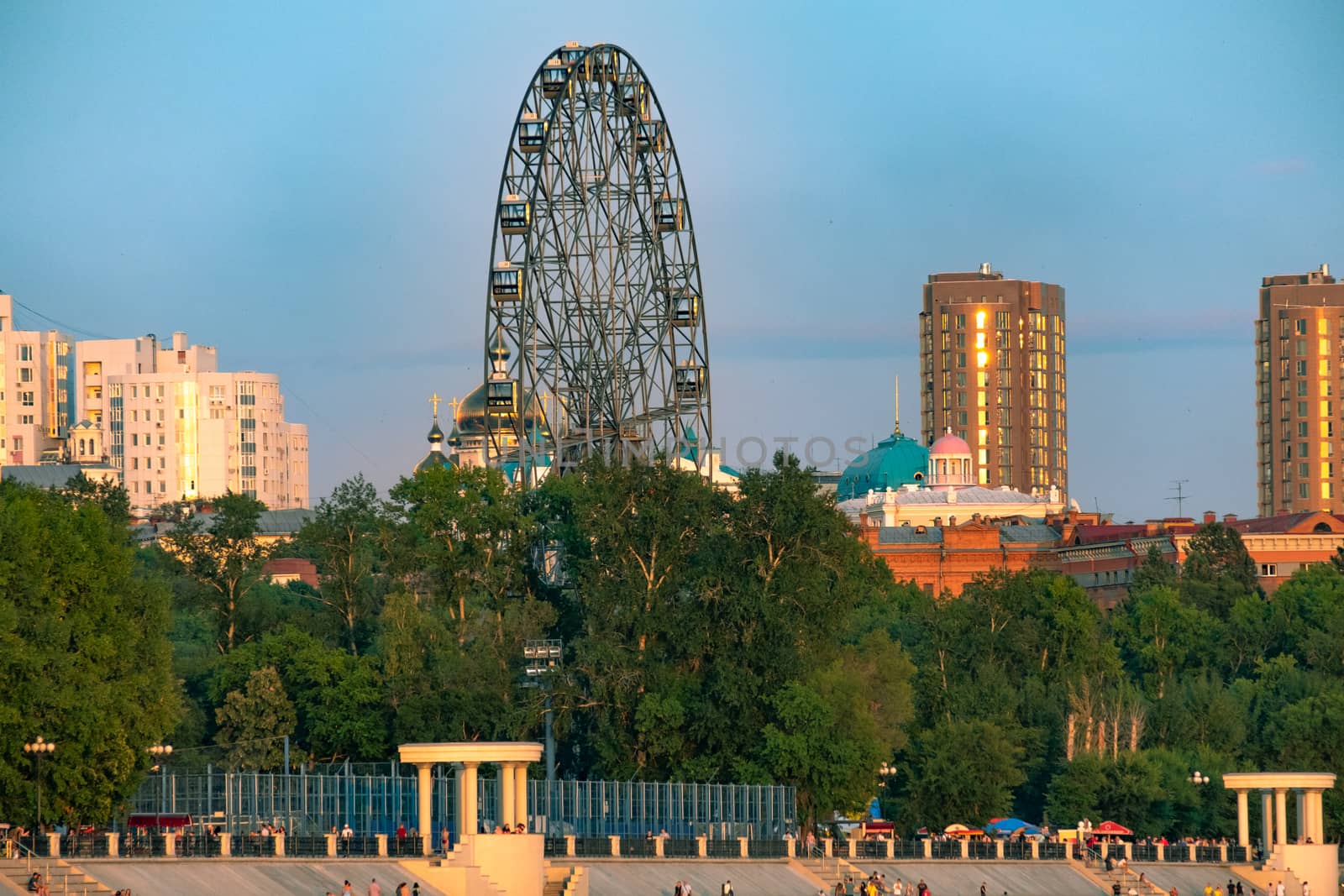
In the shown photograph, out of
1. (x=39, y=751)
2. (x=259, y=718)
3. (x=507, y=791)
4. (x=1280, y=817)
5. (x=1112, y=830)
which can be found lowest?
(x=1112, y=830)

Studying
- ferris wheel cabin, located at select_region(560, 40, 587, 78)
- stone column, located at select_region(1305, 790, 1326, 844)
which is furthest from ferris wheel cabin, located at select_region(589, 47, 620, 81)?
stone column, located at select_region(1305, 790, 1326, 844)

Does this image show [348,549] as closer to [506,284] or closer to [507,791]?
[506,284]

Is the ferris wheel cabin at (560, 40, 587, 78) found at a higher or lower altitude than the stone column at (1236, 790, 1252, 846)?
higher

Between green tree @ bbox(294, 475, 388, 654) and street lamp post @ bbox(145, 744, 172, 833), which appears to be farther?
green tree @ bbox(294, 475, 388, 654)

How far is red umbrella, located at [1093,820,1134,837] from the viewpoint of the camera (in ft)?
344

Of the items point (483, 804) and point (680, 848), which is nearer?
point (680, 848)

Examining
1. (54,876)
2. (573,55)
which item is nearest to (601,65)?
(573,55)

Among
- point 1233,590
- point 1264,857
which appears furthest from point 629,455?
point 1233,590

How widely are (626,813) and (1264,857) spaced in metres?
22.5

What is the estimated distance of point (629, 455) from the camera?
114750mm

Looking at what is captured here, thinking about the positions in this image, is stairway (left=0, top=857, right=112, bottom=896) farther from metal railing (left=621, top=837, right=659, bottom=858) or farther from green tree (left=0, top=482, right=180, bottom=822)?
metal railing (left=621, top=837, right=659, bottom=858)

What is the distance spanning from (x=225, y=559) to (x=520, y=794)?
48663 mm

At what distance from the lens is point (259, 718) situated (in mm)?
109500

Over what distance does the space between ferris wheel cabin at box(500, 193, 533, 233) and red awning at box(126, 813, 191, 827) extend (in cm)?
3117
